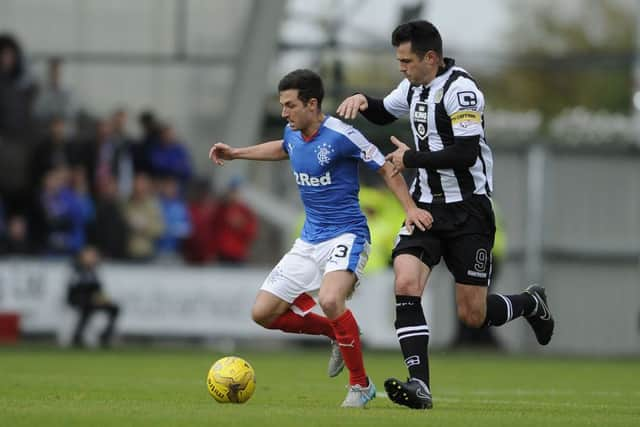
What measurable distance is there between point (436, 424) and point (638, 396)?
3.89 metres

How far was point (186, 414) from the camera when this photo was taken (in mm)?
8344

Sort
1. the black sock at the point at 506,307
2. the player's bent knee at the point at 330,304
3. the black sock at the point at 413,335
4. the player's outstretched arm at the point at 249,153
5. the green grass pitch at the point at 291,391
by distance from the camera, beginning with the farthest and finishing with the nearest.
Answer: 1. the player's outstretched arm at the point at 249,153
2. the black sock at the point at 506,307
3. the player's bent knee at the point at 330,304
4. the black sock at the point at 413,335
5. the green grass pitch at the point at 291,391

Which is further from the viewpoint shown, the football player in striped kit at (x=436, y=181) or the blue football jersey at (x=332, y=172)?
the blue football jersey at (x=332, y=172)

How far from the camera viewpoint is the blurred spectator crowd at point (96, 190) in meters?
20.2

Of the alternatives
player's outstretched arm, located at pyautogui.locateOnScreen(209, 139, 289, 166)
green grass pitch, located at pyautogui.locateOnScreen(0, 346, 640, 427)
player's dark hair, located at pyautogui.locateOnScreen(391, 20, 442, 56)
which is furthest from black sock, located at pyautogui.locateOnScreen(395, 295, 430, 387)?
player's dark hair, located at pyautogui.locateOnScreen(391, 20, 442, 56)

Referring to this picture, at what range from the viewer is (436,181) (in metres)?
9.61

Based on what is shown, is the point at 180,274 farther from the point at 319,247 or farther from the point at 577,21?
the point at 577,21

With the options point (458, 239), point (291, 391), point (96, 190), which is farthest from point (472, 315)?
point (96, 190)

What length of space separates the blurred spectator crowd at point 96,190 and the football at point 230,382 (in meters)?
10.7

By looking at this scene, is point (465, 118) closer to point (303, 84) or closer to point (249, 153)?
point (303, 84)

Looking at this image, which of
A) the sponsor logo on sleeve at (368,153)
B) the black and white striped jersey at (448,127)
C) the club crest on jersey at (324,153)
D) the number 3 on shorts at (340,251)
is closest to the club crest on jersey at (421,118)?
the black and white striped jersey at (448,127)

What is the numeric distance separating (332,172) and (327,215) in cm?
29

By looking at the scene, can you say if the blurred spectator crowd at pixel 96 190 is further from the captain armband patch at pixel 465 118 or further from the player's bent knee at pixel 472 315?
the captain armband patch at pixel 465 118

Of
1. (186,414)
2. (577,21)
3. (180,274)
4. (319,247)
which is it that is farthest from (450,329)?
(577,21)
